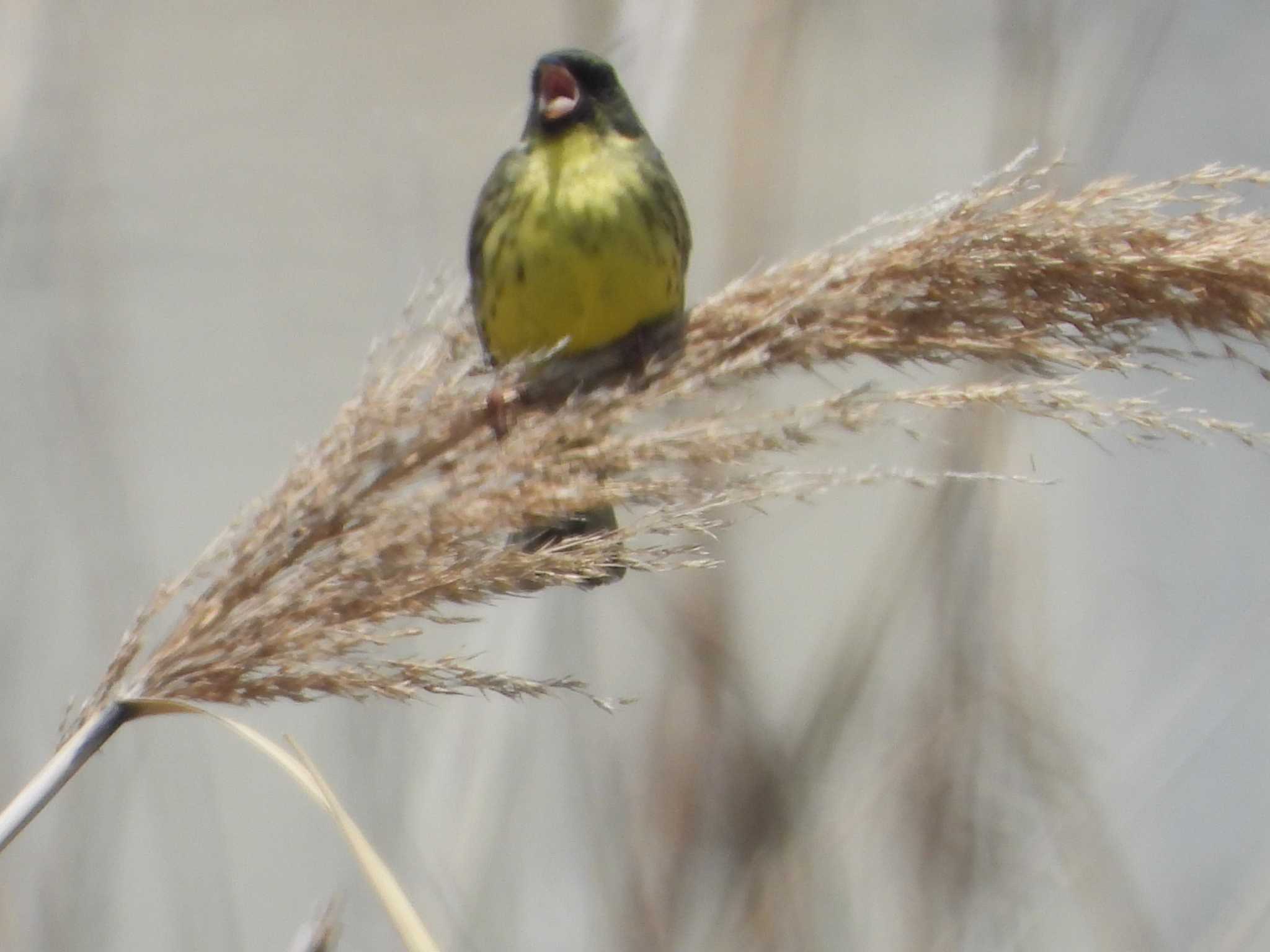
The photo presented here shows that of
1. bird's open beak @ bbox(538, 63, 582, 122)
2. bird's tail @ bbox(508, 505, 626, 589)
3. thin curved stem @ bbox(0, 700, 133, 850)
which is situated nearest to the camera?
thin curved stem @ bbox(0, 700, 133, 850)

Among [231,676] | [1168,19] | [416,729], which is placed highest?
[1168,19]

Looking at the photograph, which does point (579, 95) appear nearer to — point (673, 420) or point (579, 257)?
point (579, 257)

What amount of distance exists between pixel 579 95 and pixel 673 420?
79 cm

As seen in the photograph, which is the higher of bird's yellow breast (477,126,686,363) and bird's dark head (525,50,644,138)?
bird's dark head (525,50,644,138)

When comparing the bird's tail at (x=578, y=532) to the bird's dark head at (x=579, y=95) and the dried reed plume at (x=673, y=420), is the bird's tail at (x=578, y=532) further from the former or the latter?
the bird's dark head at (x=579, y=95)

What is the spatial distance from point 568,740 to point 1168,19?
980 millimetres

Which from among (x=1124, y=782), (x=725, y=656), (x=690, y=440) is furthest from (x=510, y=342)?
(x=1124, y=782)

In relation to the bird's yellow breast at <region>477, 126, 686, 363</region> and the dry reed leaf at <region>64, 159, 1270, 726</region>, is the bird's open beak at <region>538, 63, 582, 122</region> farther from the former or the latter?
the dry reed leaf at <region>64, 159, 1270, 726</region>

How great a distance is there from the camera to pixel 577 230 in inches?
52.0

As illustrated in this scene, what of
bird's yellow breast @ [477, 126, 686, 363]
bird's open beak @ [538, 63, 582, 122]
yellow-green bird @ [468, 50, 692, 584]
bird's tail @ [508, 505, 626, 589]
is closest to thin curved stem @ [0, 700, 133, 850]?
bird's tail @ [508, 505, 626, 589]

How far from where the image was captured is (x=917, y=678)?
1.26 meters

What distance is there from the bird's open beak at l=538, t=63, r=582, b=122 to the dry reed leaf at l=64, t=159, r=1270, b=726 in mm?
584

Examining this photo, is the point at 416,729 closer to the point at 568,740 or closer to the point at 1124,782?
the point at 568,740

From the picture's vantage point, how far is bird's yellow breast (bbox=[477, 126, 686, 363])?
129 centimetres
